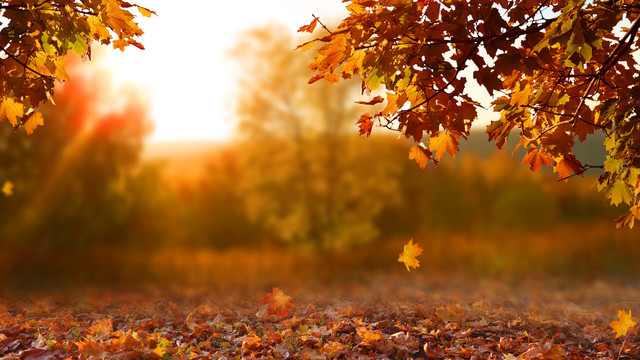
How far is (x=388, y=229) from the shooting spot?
17797 mm

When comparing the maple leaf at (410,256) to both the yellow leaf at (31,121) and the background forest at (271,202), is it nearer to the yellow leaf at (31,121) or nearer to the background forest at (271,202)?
the yellow leaf at (31,121)

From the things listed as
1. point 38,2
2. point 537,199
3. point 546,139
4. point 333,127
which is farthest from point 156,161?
point 537,199

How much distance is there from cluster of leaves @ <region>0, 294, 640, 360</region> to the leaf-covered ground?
1 cm

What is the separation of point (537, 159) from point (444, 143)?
1054 millimetres

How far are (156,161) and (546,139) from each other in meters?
10.9

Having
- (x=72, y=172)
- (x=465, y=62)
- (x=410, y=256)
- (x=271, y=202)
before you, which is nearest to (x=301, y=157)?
(x=271, y=202)

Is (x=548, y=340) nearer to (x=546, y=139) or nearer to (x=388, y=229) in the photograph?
(x=546, y=139)

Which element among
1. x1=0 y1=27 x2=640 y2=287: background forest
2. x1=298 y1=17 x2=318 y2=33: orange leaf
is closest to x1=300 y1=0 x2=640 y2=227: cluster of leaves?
x1=298 y1=17 x2=318 y2=33: orange leaf

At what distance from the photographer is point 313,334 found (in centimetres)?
566

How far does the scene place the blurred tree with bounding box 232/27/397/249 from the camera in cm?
1488

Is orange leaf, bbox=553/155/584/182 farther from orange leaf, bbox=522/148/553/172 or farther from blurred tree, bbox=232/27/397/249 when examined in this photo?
blurred tree, bbox=232/27/397/249

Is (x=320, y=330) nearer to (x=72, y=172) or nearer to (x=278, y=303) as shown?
(x=278, y=303)

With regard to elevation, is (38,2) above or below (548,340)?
above

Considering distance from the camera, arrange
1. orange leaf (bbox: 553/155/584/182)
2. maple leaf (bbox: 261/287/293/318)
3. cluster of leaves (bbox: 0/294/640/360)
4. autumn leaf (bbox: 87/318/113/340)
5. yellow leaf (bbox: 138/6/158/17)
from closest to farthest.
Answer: yellow leaf (bbox: 138/6/158/17) < orange leaf (bbox: 553/155/584/182) < cluster of leaves (bbox: 0/294/640/360) < autumn leaf (bbox: 87/318/113/340) < maple leaf (bbox: 261/287/293/318)
